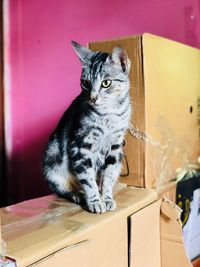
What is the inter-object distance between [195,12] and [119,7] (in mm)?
313

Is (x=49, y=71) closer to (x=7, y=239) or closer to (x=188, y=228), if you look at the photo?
(x=188, y=228)

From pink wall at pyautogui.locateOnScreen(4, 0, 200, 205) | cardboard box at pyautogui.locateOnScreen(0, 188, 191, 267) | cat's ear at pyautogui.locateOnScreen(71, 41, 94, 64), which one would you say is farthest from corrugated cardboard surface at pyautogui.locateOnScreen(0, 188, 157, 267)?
pink wall at pyautogui.locateOnScreen(4, 0, 200, 205)

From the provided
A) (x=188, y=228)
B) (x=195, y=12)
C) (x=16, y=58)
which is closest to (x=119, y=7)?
(x=195, y=12)

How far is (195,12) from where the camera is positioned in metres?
1.27

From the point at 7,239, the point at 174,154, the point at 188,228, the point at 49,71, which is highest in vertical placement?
the point at 49,71

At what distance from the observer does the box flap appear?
87 cm

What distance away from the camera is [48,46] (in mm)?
1589

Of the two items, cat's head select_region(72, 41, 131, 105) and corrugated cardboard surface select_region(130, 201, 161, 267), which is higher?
cat's head select_region(72, 41, 131, 105)

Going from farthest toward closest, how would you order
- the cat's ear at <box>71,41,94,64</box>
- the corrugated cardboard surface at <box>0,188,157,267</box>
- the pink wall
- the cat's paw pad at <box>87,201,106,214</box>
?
1. the pink wall
2. the cat's ear at <box>71,41,94,64</box>
3. the cat's paw pad at <box>87,201,106,214</box>
4. the corrugated cardboard surface at <box>0,188,157,267</box>

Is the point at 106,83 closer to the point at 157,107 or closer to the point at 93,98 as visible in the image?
the point at 93,98

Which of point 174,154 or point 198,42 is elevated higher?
point 198,42

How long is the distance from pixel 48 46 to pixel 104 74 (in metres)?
0.80

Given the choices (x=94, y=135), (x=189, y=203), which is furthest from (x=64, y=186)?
(x=189, y=203)

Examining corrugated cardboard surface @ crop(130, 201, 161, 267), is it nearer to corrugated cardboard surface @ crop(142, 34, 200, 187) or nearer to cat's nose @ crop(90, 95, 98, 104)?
corrugated cardboard surface @ crop(142, 34, 200, 187)
